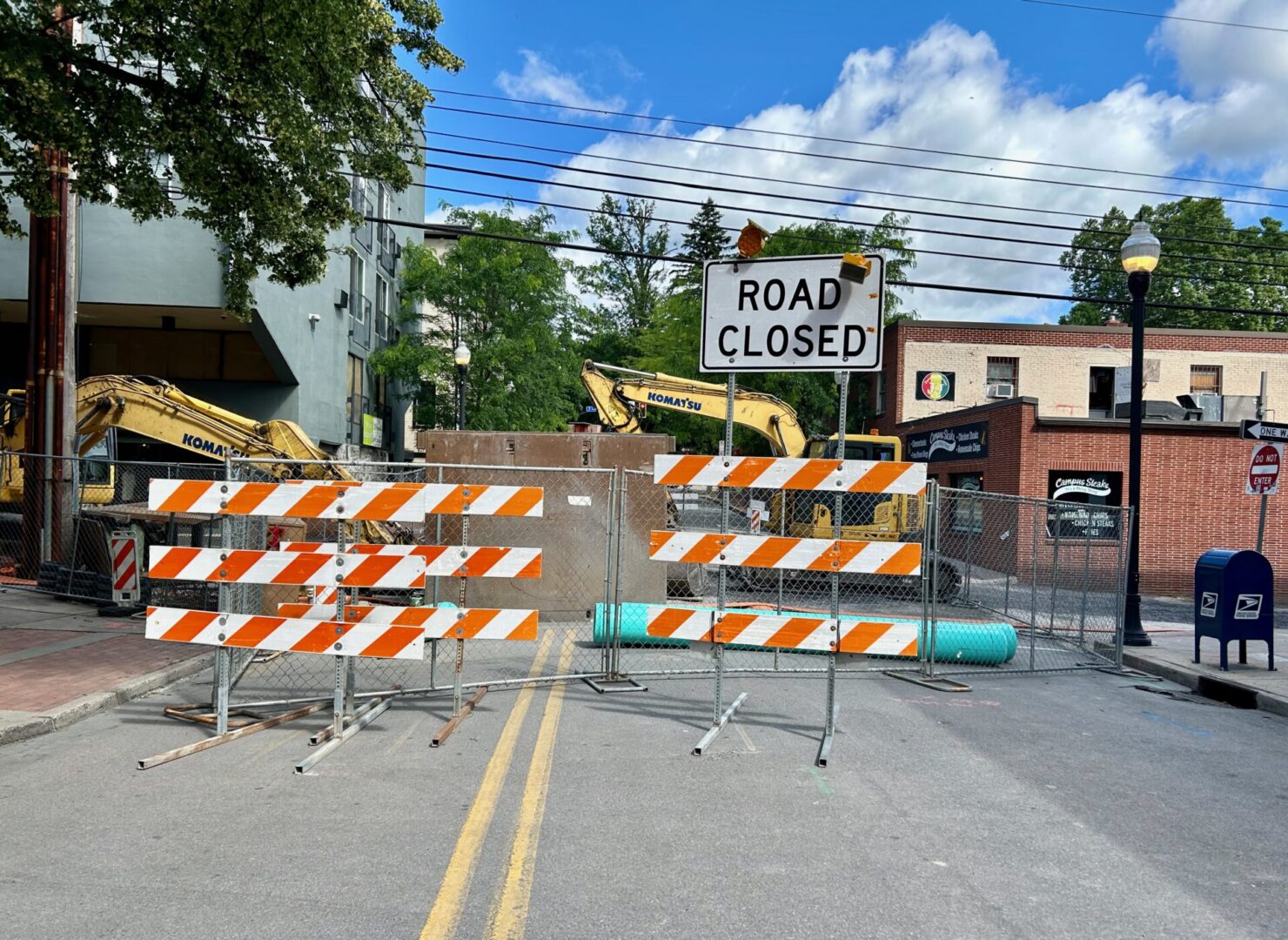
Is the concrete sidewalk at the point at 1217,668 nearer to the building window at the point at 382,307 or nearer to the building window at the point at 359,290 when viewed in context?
the building window at the point at 359,290

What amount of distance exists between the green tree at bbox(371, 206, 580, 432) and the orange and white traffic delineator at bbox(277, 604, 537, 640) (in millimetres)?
23659

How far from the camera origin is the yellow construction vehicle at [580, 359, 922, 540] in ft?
51.2

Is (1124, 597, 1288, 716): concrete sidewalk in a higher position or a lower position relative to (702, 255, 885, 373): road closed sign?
lower

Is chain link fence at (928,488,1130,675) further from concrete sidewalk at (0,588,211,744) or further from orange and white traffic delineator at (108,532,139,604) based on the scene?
orange and white traffic delineator at (108,532,139,604)

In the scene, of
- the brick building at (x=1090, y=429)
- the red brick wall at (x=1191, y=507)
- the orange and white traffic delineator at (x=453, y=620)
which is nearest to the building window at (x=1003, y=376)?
the brick building at (x=1090, y=429)

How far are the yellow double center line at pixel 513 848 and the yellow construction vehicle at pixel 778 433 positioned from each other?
9395mm

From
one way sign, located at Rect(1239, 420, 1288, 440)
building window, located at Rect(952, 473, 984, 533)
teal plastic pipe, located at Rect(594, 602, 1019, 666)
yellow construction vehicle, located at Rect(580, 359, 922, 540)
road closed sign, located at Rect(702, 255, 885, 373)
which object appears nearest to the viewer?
road closed sign, located at Rect(702, 255, 885, 373)

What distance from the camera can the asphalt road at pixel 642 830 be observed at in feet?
12.0

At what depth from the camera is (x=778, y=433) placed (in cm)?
1611

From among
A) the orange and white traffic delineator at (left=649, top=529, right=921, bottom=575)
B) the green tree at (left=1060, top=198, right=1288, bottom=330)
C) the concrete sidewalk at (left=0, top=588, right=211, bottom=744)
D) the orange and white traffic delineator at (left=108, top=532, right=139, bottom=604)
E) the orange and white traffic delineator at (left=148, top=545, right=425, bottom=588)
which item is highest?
the green tree at (left=1060, top=198, right=1288, bottom=330)

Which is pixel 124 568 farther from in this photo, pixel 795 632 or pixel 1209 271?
pixel 1209 271

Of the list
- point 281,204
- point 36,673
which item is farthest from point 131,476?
point 36,673

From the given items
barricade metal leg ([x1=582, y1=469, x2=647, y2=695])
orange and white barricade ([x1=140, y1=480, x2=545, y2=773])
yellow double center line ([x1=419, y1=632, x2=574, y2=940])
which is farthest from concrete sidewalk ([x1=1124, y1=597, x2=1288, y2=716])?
orange and white barricade ([x1=140, y1=480, x2=545, y2=773])

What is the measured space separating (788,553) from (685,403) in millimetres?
10061
